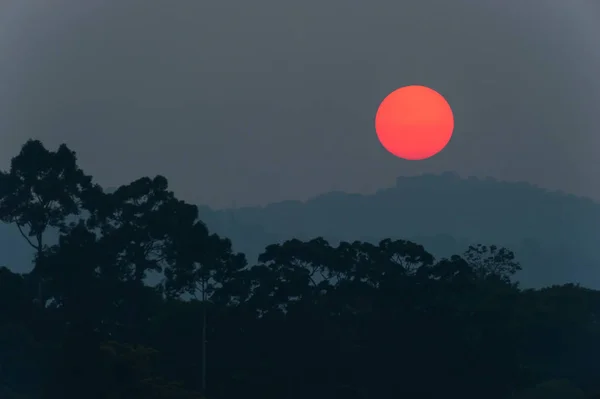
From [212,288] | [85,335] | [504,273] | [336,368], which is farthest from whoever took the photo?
[504,273]

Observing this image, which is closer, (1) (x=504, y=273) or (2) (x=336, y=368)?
(2) (x=336, y=368)

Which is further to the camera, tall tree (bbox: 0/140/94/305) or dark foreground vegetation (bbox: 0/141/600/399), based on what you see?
tall tree (bbox: 0/140/94/305)

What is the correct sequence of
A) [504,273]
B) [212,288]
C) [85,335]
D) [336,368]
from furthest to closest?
1. [504,273]
2. [212,288]
3. [336,368]
4. [85,335]

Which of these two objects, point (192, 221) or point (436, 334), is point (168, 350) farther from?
point (436, 334)

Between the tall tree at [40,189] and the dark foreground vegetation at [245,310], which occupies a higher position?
the tall tree at [40,189]

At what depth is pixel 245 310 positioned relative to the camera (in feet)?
216

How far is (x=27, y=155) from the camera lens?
224 feet

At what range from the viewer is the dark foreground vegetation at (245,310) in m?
60.1

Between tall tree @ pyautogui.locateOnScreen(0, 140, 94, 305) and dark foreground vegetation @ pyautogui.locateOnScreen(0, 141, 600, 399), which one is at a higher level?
tall tree @ pyautogui.locateOnScreen(0, 140, 94, 305)

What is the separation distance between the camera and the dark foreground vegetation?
60.1 metres

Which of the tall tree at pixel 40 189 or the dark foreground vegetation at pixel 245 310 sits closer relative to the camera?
the dark foreground vegetation at pixel 245 310

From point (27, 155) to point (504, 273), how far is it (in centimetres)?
7925

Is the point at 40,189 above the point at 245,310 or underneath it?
above

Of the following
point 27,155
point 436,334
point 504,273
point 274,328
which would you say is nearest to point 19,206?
point 27,155
